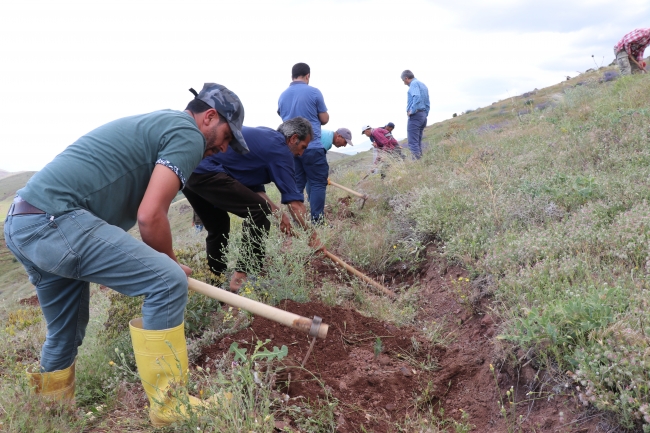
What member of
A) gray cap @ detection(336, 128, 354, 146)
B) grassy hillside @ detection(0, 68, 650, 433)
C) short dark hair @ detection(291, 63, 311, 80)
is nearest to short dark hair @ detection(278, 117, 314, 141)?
grassy hillside @ detection(0, 68, 650, 433)

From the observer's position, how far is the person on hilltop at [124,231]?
227 cm

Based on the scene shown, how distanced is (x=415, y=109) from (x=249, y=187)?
6210mm

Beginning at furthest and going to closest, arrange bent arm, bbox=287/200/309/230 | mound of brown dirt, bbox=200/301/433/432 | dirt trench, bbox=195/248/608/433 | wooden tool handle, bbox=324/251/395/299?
wooden tool handle, bbox=324/251/395/299 → bent arm, bbox=287/200/309/230 → mound of brown dirt, bbox=200/301/433/432 → dirt trench, bbox=195/248/608/433

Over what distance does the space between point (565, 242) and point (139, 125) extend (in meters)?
2.98

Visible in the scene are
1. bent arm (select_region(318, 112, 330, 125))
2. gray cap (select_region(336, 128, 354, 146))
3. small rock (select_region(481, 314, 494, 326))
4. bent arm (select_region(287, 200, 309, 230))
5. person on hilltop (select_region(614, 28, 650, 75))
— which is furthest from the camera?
person on hilltop (select_region(614, 28, 650, 75))

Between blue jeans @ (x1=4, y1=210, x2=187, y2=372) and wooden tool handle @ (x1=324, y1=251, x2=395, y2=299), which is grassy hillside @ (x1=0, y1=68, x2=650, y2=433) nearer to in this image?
wooden tool handle @ (x1=324, y1=251, x2=395, y2=299)

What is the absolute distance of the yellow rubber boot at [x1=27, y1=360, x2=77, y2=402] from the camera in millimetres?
2764

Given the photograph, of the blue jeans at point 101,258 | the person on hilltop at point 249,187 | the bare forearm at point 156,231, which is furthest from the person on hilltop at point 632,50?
the blue jeans at point 101,258

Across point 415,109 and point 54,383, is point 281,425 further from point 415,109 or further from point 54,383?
point 415,109

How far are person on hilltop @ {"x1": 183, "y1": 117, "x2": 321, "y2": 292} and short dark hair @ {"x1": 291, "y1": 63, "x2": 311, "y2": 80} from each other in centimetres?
222

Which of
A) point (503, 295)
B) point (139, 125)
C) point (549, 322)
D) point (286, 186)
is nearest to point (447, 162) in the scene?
point (286, 186)

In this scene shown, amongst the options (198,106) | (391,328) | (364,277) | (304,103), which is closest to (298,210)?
(364,277)

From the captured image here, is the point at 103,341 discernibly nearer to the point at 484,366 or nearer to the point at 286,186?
the point at 286,186

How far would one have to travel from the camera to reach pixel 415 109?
997 cm
